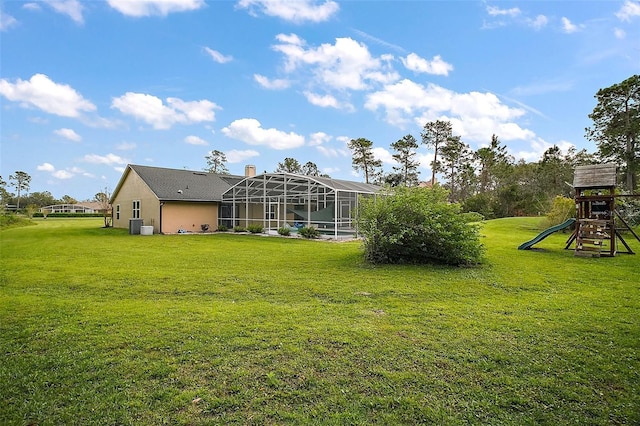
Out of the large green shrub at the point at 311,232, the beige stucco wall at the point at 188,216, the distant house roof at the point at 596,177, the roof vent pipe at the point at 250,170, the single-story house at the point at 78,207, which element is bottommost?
the large green shrub at the point at 311,232

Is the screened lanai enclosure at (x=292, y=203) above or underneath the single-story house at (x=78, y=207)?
underneath

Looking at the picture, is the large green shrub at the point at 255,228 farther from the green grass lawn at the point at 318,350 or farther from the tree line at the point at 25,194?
the tree line at the point at 25,194

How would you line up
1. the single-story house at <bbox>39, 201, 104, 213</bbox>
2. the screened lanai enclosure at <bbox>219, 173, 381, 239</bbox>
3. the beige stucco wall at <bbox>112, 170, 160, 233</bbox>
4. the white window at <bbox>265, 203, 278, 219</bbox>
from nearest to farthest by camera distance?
the screened lanai enclosure at <bbox>219, 173, 381, 239</bbox>, the beige stucco wall at <bbox>112, 170, 160, 233</bbox>, the white window at <bbox>265, 203, 278, 219</bbox>, the single-story house at <bbox>39, 201, 104, 213</bbox>

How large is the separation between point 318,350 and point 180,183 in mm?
19753

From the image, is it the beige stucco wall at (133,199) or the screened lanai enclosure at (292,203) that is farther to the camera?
the beige stucco wall at (133,199)

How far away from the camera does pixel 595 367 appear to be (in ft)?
9.80

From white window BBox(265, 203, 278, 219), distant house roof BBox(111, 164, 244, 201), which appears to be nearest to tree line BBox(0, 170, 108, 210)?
distant house roof BBox(111, 164, 244, 201)

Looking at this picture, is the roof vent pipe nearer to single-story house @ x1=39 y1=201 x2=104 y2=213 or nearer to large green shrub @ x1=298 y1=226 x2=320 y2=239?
large green shrub @ x1=298 y1=226 x2=320 y2=239

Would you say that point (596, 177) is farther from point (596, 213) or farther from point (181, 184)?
point (181, 184)

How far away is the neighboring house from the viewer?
1878cm

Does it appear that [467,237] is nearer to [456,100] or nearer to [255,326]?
[255,326]

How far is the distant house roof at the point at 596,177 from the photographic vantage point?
1034 centimetres

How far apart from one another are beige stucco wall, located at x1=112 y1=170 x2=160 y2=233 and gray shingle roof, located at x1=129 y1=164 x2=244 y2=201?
0.41 metres

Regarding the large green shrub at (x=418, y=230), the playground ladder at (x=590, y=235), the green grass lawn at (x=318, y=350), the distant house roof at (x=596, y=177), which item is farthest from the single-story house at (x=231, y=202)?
the green grass lawn at (x=318, y=350)
